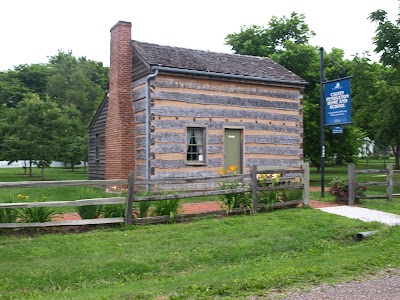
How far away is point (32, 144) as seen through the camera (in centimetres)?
2641

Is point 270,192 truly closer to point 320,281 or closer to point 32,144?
point 320,281

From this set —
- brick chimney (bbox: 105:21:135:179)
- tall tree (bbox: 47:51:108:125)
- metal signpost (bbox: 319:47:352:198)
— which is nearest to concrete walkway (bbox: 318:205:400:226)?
metal signpost (bbox: 319:47:352:198)

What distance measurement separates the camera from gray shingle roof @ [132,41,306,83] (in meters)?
15.4

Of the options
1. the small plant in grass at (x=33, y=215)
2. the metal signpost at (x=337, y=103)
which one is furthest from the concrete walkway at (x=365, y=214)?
the small plant in grass at (x=33, y=215)

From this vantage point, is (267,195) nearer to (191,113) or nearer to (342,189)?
(342,189)

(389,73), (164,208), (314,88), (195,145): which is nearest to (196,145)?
(195,145)

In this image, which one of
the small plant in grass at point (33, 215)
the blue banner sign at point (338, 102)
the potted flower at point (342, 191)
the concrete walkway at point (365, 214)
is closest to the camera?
the small plant in grass at point (33, 215)

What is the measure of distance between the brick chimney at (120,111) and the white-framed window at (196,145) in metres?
2.05

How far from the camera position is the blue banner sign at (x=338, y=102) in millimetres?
13180

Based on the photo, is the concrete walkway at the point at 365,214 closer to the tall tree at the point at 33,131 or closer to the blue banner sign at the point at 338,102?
the blue banner sign at the point at 338,102

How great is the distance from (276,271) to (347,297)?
1300 mm

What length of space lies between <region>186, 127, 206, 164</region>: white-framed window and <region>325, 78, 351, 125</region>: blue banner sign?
4.45m

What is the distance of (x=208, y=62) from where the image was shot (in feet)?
54.6

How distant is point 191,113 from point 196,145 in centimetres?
118
